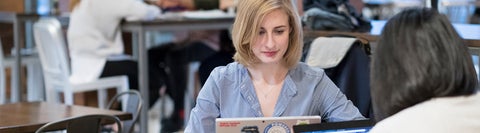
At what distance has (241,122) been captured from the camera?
6.29 ft

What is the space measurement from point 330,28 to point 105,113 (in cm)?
103

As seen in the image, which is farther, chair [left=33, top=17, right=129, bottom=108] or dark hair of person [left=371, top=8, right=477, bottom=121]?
chair [left=33, top=17, right=129, bottom=108]

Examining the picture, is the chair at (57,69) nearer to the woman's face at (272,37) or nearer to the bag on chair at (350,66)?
the bag on chair at (350,66)

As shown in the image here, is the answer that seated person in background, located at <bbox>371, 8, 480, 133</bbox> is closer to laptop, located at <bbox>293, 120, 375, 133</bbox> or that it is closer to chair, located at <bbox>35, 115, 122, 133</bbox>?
laptop, located at <bbox>293, 120, 375, 133</bbox>

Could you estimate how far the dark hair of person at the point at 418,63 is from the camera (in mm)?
1326

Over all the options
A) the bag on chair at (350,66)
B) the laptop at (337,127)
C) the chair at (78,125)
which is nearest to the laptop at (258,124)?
the laptop at (337,127)

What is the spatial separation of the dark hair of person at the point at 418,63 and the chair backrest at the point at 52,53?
3524 millimetres

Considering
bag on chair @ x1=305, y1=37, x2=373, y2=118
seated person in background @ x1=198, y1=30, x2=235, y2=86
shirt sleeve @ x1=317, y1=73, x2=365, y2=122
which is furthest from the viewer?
seated person in background @ x1=198, y1=30, x2=235, y2=86

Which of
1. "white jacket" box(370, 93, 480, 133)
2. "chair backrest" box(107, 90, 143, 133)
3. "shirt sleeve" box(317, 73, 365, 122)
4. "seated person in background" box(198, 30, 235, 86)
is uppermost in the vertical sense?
"white jacket" box(370, 93, 480, 133)

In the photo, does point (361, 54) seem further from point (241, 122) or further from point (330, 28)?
point (241, 122)

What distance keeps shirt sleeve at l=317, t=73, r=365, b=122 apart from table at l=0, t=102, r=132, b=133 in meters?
1.11

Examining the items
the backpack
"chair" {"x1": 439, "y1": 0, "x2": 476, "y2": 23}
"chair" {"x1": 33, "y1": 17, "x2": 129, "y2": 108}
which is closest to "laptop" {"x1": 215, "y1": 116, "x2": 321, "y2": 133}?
the backpack

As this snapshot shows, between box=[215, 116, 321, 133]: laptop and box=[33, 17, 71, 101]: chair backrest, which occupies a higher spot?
box=[215, 116, 321, 133]: laptop

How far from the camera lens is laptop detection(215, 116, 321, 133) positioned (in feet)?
6.31
